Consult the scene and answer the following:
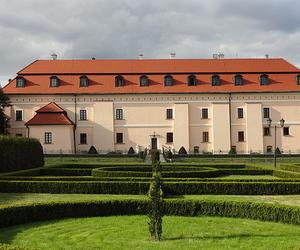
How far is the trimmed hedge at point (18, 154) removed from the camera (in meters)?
23.9

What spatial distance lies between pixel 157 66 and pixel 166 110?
5431 millimetres

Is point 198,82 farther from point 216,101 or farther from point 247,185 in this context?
point 247,185

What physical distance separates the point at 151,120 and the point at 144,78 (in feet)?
14.6

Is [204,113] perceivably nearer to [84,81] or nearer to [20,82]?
[84,81]

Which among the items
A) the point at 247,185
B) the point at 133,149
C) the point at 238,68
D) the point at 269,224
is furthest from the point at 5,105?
the point at 269,224

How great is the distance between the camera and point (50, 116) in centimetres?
4431

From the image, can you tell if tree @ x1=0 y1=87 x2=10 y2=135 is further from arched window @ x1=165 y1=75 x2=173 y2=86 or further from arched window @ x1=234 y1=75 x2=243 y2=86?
arched window @ x1=234 y1=75 x2=243 y2=86

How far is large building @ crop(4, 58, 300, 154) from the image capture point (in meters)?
46.1

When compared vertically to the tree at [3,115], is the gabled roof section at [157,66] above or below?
above

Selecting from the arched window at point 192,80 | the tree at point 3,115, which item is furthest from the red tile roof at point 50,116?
the arched window at point 192,80

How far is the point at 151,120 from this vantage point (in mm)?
Result: 46500

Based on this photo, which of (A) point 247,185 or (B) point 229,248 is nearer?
(B) point 229,248

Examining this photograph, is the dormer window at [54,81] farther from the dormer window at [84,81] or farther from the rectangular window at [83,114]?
the rectangular window at [83,114]

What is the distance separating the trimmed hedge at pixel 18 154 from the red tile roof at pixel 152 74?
17.8 m
